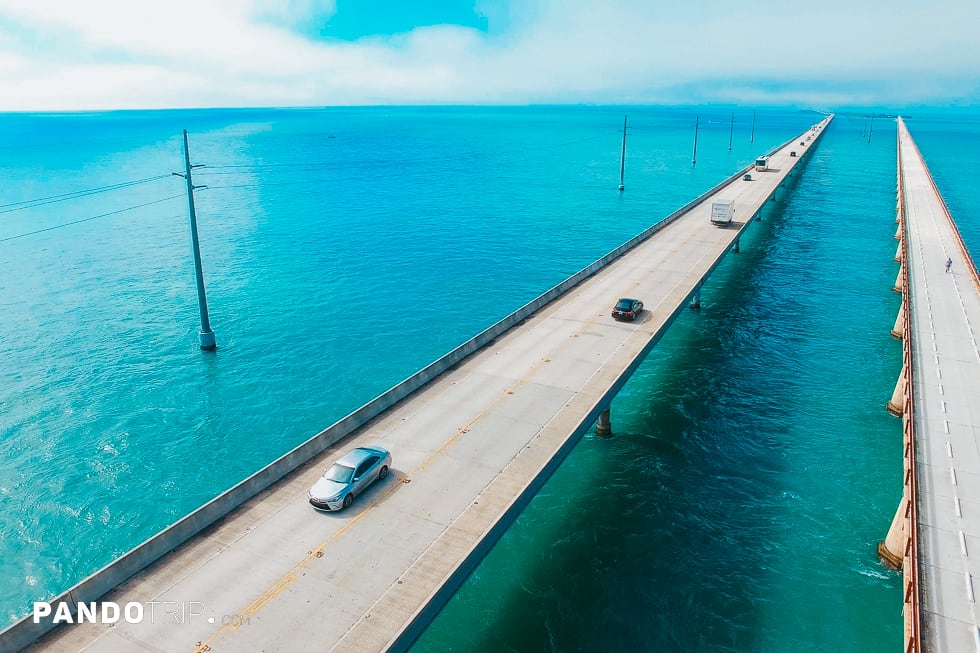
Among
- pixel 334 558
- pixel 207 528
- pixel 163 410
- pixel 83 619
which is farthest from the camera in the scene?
pixel 163 410

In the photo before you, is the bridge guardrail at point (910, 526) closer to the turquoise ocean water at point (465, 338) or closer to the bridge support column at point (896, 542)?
the bridge support column at point (896, 542)

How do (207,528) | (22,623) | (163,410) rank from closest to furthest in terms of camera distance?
(22,623) < (207,528) < (163,410)

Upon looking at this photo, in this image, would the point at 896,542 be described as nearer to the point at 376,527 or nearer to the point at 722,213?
the point at 376,527

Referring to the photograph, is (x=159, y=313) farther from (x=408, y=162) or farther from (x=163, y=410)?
(x=408, y=162)

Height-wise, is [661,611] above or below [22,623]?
below

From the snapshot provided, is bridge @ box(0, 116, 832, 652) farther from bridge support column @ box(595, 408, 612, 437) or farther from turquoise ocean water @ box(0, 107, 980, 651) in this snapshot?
turquoise ocean water @ box(0, 107, 980, 651)

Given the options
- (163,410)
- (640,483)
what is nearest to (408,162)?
(163,410)

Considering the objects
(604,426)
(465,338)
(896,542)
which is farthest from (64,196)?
(896,542)

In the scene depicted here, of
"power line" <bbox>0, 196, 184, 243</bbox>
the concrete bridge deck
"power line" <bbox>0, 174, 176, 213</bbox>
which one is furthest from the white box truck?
"power line" <bbox>0, 174, 176, 213</bbox>
